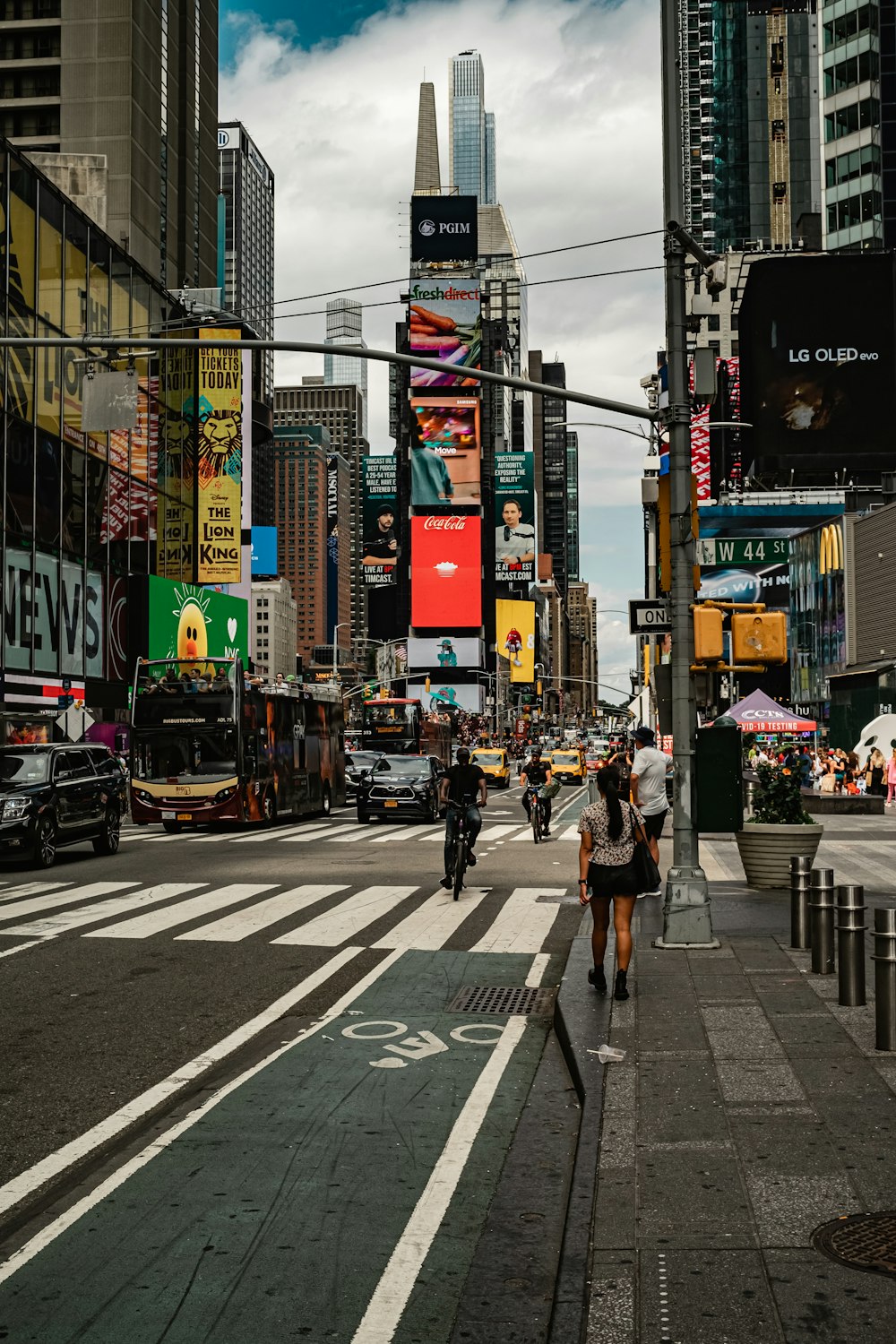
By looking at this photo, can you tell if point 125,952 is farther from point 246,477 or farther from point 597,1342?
point 246,477

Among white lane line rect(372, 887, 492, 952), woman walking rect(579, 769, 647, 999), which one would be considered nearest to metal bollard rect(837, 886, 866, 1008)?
woman walking rect(579, 769, 647, 999)

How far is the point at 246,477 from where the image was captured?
80562 mm

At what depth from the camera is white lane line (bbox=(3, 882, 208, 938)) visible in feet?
44.5

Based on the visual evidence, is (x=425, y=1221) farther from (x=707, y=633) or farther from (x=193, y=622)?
(x=193, y=622)

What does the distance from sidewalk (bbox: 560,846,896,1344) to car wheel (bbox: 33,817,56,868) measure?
1257 centimetres

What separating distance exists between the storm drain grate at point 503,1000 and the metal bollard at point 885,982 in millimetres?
2633

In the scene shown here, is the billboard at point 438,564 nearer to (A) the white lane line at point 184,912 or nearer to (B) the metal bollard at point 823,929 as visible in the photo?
(A) the white lane line at point 184,912

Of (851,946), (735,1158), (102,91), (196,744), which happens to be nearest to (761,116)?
(102,91)

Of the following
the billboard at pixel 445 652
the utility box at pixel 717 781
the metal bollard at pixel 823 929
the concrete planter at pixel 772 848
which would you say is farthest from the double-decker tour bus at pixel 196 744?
the billboard at pixel 445 652

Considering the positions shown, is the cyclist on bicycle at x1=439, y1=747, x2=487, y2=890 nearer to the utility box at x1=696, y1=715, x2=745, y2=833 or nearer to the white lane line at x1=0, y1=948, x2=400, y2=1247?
the utility box at x1=696, y1=715, x2=745, y2=833

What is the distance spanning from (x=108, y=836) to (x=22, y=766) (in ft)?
7.31

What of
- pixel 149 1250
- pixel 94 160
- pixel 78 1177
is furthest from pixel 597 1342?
pixel 94 160

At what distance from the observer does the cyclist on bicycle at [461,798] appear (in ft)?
55.6

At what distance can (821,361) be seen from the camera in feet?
108
